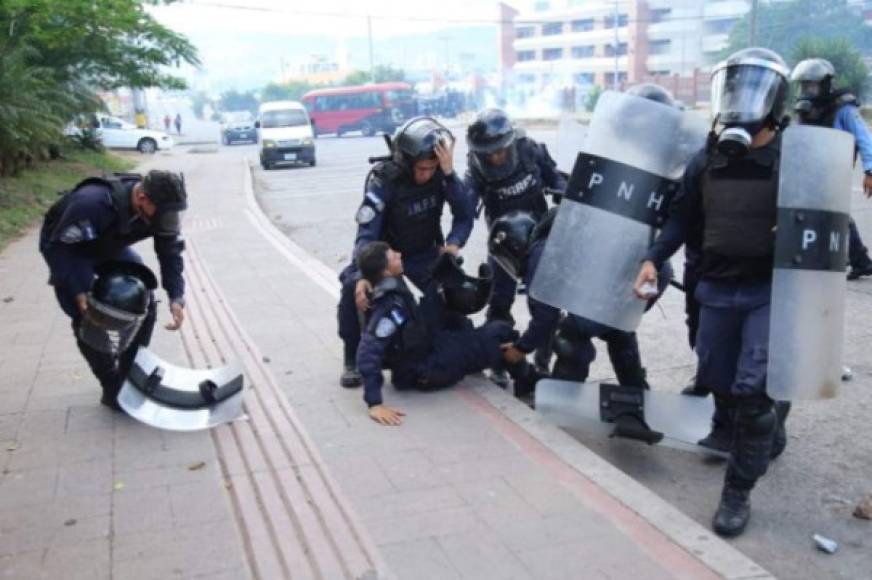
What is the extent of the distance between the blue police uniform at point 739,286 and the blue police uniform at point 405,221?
1581 millimetres

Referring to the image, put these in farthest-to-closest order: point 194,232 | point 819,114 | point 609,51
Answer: point 609,51
point 194,232
point 819,114

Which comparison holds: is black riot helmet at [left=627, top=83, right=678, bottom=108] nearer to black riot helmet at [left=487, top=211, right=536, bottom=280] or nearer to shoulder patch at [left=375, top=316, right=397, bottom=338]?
black riot helmet at [left=487, top=211, right=536, bottom=280]

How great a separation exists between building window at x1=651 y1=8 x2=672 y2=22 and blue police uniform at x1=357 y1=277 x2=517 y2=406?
5423 cm

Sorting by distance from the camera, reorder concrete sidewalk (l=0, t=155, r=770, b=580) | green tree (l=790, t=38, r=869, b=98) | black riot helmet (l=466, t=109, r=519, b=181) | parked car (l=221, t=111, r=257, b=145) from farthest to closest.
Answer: parked car (l=221, t=111, r=257, b=145)
green tree (l=790, t=38, r=869, b=98)
black riot helmet (l=466, t=109, r=519, b=181)
concrete sidewalk (l=0, t=155, r=770, b=580)

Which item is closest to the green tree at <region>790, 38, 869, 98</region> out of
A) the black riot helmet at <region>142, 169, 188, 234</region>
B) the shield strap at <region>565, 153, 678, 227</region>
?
the shield strap at <region>565, 153, 678, 227</region>

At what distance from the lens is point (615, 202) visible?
3875 millimetres

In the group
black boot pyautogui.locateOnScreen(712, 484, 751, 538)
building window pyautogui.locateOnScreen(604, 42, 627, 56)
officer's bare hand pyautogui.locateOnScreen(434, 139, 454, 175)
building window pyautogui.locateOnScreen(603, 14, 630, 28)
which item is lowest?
black boot pyautogui.locateOnScreen(712, 484, 751, 538)

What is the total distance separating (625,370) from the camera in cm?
451

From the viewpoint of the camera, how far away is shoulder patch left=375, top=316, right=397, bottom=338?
4410mm

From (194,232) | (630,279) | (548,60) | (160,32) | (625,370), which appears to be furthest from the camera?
(548,60)

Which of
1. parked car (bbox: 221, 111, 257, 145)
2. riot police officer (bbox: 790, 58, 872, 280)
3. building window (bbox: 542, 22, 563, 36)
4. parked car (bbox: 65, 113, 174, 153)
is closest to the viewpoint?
riot police officer (bbox: 790, 58, 872, 280)

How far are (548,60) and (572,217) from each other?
8246 cm

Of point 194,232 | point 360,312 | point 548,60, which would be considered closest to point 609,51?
point 548,60

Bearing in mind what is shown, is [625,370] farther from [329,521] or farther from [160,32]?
[160,32]
